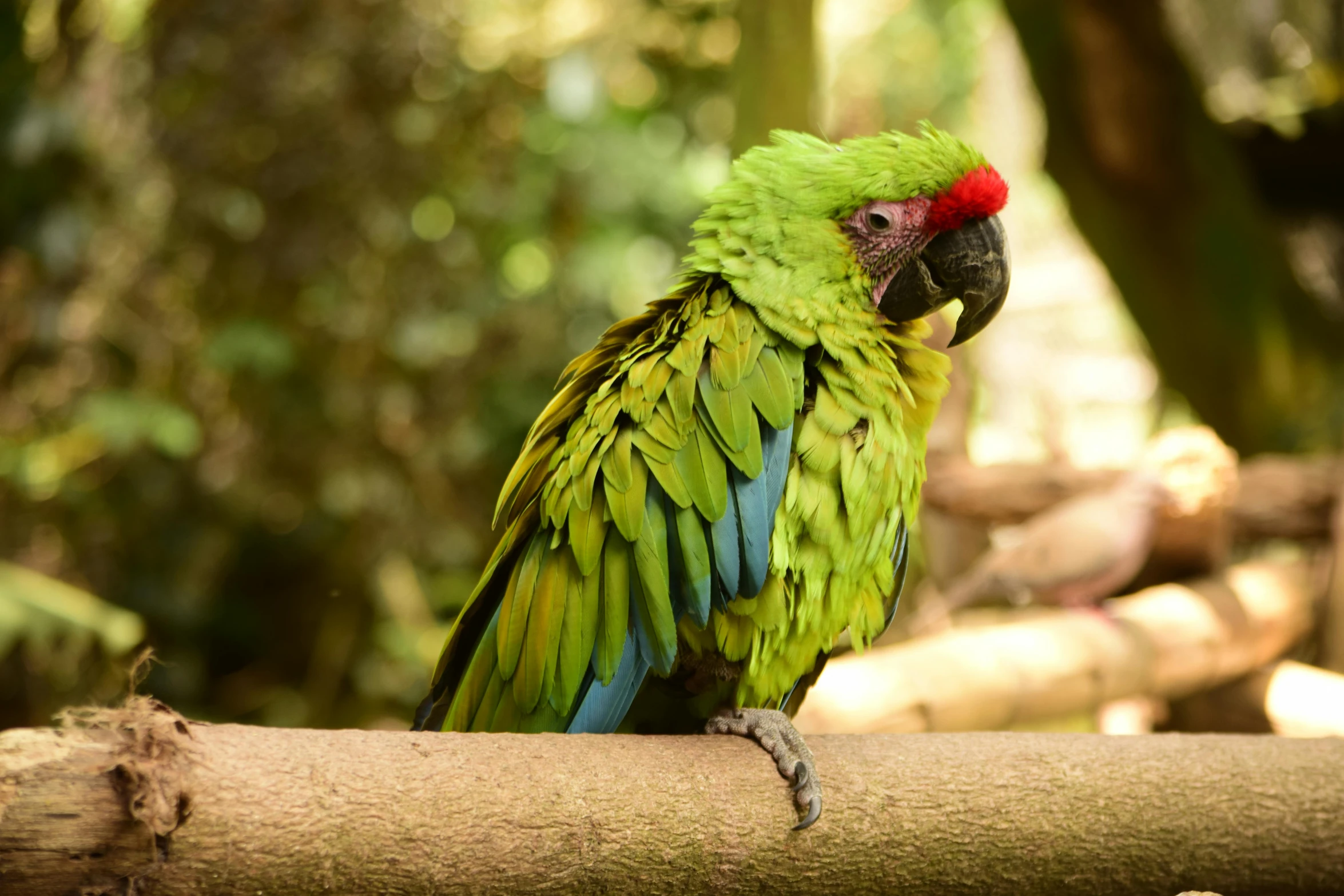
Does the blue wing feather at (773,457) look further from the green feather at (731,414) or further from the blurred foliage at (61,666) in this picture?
the blurred foliage at (61,666)

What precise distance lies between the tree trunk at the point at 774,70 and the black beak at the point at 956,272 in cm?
101

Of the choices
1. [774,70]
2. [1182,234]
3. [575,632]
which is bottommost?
[575,632]

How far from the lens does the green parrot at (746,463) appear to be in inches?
48.6

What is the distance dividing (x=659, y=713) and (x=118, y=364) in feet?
8.51

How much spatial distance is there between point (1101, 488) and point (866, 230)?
2113 mm

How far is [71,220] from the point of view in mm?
2643

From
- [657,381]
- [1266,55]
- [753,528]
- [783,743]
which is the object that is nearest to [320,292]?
[657,381]

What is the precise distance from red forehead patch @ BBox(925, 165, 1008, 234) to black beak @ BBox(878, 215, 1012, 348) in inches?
0.6

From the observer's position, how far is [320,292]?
3.52m

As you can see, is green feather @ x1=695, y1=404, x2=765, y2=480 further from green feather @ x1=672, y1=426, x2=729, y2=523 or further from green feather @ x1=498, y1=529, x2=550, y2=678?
green feather @ x1=498, y1=529, x2=550, y2=678

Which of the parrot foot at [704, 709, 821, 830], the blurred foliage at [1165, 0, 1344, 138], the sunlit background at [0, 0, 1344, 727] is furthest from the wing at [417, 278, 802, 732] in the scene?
the blurred foliage at [1165, 0, 1344, 138]

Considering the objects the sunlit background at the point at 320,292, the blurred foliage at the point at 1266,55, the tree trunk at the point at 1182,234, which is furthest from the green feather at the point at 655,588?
the blurred foliage at the point at 1266,55

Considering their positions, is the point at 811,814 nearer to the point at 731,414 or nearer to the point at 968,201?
the point at 731,414

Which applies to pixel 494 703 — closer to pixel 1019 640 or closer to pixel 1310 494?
pixel 1019 640
